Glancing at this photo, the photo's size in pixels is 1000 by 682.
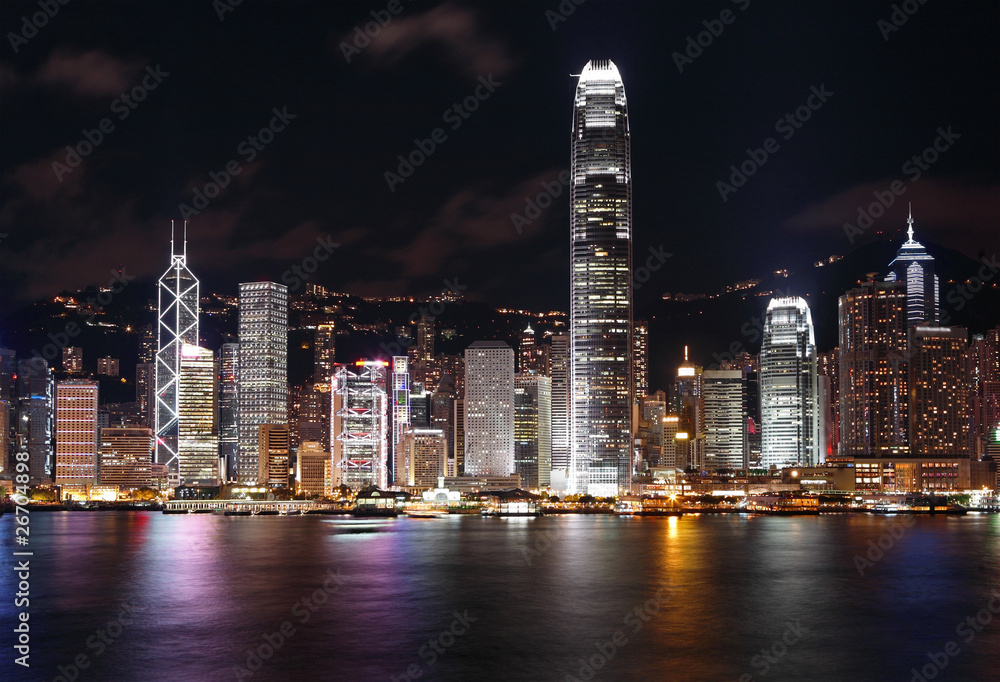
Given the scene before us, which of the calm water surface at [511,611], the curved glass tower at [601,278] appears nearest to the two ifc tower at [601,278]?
the curved glass tower at [601,278]

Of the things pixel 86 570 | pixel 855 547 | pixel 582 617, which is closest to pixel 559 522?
pixel 855 547

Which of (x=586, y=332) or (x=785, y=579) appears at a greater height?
(x=586, y=332)

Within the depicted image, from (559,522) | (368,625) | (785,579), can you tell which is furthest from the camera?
(559,522)

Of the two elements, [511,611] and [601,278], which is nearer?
[511,611]

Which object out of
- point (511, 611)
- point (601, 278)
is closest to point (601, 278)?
point (601, 278)

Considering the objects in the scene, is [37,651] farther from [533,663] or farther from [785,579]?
[785,579]

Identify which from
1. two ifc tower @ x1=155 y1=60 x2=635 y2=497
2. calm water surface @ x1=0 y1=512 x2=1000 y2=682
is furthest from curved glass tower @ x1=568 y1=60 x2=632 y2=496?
calm water surface @ x1=0 y1=512 x2=1000 y2=682

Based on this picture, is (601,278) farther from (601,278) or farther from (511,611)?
(511,611)
